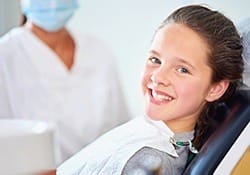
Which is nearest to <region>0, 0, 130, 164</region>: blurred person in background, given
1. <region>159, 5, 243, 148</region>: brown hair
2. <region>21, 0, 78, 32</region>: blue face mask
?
<region>21, 0, 78, 32</region>: blue face mask

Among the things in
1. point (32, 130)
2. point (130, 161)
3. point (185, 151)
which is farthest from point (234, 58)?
point (32, 130)

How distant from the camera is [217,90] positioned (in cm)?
114

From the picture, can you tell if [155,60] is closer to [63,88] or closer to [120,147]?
[120,147]

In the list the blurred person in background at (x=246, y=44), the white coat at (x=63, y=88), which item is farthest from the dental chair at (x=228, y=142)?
the white coat at (x=63, y=88)

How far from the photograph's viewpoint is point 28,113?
178 centimetres

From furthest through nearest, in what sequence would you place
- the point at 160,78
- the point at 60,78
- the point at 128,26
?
1. the point at 128,26
2. the point at 60,78
3. the point at 160,78

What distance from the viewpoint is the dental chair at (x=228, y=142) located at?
985 mm

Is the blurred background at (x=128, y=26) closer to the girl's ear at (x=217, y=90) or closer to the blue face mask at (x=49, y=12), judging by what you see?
the blue face mask at (x=49, y=12)

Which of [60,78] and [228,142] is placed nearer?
[228,142]

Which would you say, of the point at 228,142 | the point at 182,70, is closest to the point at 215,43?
the point at 182,70

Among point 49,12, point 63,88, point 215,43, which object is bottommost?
point 63,88

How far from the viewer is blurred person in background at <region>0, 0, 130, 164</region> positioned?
5.82 ft

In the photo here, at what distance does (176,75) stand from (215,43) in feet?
0.39

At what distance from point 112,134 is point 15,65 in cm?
70
